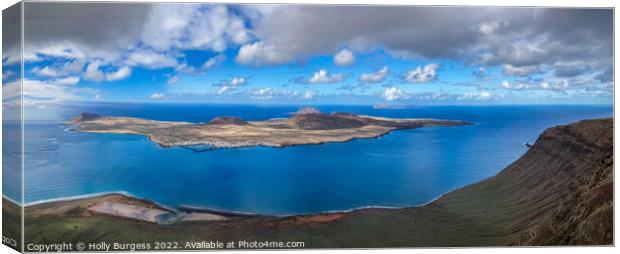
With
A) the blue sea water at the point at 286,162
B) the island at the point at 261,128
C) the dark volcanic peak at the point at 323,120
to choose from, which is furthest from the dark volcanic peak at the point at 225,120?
the dark volcanic peak at the point at 323,120

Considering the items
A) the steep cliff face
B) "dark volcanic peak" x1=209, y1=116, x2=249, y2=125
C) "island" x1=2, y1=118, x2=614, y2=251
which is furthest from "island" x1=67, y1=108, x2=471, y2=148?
the steep cliff face

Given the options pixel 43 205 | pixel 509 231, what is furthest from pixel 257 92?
pixel 509 231

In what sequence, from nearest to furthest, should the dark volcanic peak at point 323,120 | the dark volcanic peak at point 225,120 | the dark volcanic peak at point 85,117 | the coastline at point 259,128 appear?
the dark volcanic peak at point 85,117 → the coastline at point 259,128 → the dark volcanic peak at point 225,120 → the dark volcanic peak at point 323,120

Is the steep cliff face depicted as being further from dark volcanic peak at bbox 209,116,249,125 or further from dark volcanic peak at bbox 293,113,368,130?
dark volcanic peak at bbox 209,116,249,125

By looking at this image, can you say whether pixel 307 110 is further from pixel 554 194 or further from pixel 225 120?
pixel 554 194

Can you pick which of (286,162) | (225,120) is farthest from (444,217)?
(225,120)

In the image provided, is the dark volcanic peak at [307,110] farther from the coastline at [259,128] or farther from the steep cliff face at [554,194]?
the steep cliff face at [554,194]

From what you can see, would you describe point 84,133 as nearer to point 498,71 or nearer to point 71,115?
point 71,115
